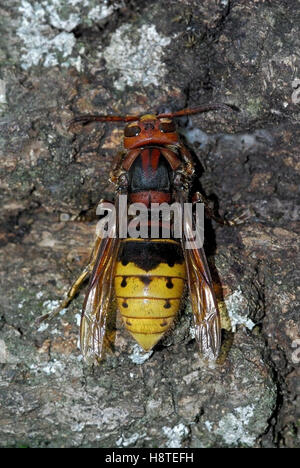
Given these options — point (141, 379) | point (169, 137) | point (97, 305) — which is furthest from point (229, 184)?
point (141, 379)

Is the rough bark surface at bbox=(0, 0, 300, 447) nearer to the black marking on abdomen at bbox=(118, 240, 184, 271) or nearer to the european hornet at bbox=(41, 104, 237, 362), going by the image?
the european hornet at bbox=(41, 104, 237, 362)

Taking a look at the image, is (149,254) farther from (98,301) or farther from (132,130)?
(132,130)

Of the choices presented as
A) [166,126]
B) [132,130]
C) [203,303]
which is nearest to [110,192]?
[132,130]

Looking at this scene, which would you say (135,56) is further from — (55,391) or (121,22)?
(55,391)

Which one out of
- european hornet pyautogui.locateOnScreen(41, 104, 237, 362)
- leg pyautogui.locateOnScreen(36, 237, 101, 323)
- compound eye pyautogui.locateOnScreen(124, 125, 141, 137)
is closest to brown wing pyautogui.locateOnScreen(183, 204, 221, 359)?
european hornet pyautogui.locateOnScreen(41, 104, 237, 362)

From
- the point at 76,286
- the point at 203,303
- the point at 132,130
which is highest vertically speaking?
the point at 132,130

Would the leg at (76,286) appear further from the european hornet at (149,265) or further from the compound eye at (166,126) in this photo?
the compound eye at (166,126)
